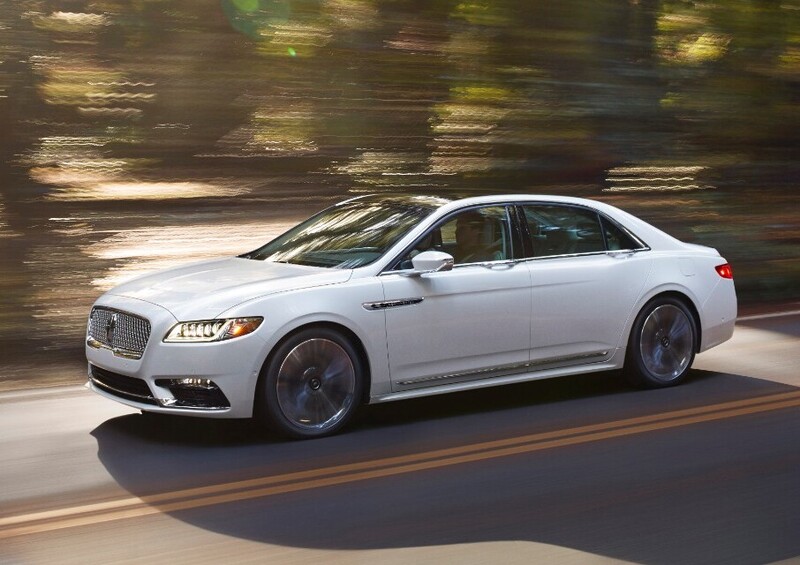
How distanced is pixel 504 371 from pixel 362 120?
7.61m

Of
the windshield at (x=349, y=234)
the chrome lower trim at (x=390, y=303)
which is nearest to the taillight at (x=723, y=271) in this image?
the windshield at (x=349, y=234)

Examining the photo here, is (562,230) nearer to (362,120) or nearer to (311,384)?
(311,384)

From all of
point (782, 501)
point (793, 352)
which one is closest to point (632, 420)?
point (782, 501)

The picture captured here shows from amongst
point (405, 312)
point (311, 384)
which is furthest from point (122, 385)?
point (405, 312)

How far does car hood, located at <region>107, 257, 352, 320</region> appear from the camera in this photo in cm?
694

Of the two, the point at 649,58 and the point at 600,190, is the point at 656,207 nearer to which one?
the point at 600,190

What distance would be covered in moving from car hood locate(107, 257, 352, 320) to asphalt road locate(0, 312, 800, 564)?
0.85m

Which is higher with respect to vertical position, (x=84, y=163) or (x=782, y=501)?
(x=84, y=163)

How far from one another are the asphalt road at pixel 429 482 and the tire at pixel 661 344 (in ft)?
0.54

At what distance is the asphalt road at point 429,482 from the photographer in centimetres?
529

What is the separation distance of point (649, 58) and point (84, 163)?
8179 millimetres

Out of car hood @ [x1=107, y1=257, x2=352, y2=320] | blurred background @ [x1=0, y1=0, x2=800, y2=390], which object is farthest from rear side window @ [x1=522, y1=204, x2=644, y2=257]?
blurred background @ [x1=0, y1=0, x2=800, y2=390]

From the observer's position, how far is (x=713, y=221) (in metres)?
16.9

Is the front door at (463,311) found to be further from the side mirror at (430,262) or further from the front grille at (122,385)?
the front grille at (122,385)
